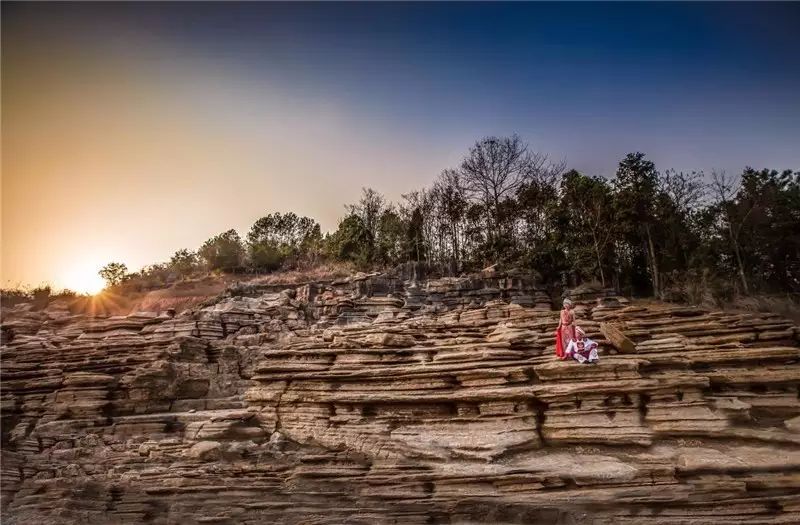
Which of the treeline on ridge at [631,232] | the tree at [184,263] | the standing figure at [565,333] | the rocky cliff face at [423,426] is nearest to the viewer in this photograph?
the rocky cliff face at [423,426]

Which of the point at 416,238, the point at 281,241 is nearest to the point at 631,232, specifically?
the point at 416,238

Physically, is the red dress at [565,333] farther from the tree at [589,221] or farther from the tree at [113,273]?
the tree at [113,273]

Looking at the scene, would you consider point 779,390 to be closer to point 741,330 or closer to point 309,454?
point 741,330

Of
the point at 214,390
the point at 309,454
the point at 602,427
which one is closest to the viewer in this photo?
the point at 602,427

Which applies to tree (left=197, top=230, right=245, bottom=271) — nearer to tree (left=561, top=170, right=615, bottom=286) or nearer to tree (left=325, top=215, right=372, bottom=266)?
tree (left=325, top=215, right=372, bottom=266)

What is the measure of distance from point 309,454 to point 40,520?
6719 mm

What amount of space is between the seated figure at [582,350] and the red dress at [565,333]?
0.32ft

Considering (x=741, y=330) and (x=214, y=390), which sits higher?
(x=741, y=330)

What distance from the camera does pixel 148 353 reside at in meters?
14.3

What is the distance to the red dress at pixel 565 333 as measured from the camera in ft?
33.8

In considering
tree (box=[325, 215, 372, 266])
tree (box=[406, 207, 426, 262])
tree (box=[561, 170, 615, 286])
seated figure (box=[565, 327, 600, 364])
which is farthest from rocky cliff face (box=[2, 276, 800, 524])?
tree (box=[406, 207, 426, 262])

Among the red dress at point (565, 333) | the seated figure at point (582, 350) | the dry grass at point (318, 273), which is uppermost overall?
the dry grass at point (318, 273)

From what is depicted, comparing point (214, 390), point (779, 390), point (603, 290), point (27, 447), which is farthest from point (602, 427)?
point (27, 447)

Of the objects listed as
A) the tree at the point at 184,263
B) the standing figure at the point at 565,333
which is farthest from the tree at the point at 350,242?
the standing figure at the point at 565,333
